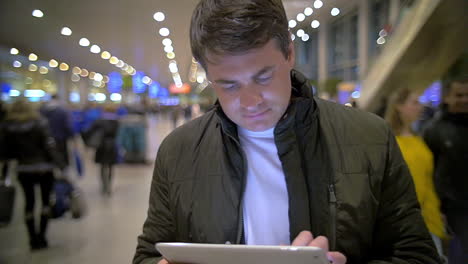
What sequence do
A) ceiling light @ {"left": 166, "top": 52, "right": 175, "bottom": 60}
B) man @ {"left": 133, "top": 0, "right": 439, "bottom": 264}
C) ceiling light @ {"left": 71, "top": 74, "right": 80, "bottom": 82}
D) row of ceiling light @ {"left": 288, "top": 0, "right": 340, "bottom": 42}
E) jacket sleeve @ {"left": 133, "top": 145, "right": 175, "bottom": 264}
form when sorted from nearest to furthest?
man @ {"left": 133, "top": 0, "right": 439, "bottom": 264}
jacket sleeve @ {"left": 133, "top": 145, "right": 175, "bottom": 264}
row of ceiling light @ {"left": 288, "top": 0, "right": 340, "bottom": 42}
ceiling light @ {"left": 166, "top": 52, "right": 175, "bottom": 60}
ceiling light @ {"left": 71, "top": 74, "right": 80, "bottom": 82}

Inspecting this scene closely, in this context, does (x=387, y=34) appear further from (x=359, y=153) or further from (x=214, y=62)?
(x=214, y=62)

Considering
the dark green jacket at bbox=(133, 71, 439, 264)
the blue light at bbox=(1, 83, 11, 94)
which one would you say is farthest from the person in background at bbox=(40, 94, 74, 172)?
the dark green jacket at bbox=(133, 71, 439, 264)

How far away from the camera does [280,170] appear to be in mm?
1203

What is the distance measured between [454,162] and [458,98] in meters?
0.43

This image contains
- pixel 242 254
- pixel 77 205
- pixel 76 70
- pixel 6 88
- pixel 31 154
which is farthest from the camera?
pixel 31 154

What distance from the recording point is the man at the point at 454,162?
2.39m

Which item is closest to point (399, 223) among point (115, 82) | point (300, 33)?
point (300, 33)

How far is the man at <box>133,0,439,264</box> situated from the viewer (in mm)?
1063

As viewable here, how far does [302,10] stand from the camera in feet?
6.04

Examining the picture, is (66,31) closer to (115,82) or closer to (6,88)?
(115,82)

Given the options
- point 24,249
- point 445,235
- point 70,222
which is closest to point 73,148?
point 70,222

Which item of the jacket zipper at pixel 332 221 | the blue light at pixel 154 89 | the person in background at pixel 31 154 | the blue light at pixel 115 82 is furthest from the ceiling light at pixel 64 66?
the jacket zipper at pixel 332 221

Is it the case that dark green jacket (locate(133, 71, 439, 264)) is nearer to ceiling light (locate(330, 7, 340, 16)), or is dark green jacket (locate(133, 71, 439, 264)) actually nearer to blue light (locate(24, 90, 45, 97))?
ceiling light (locate(330, 7, 340, 16))

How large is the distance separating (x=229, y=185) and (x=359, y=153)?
410mm
